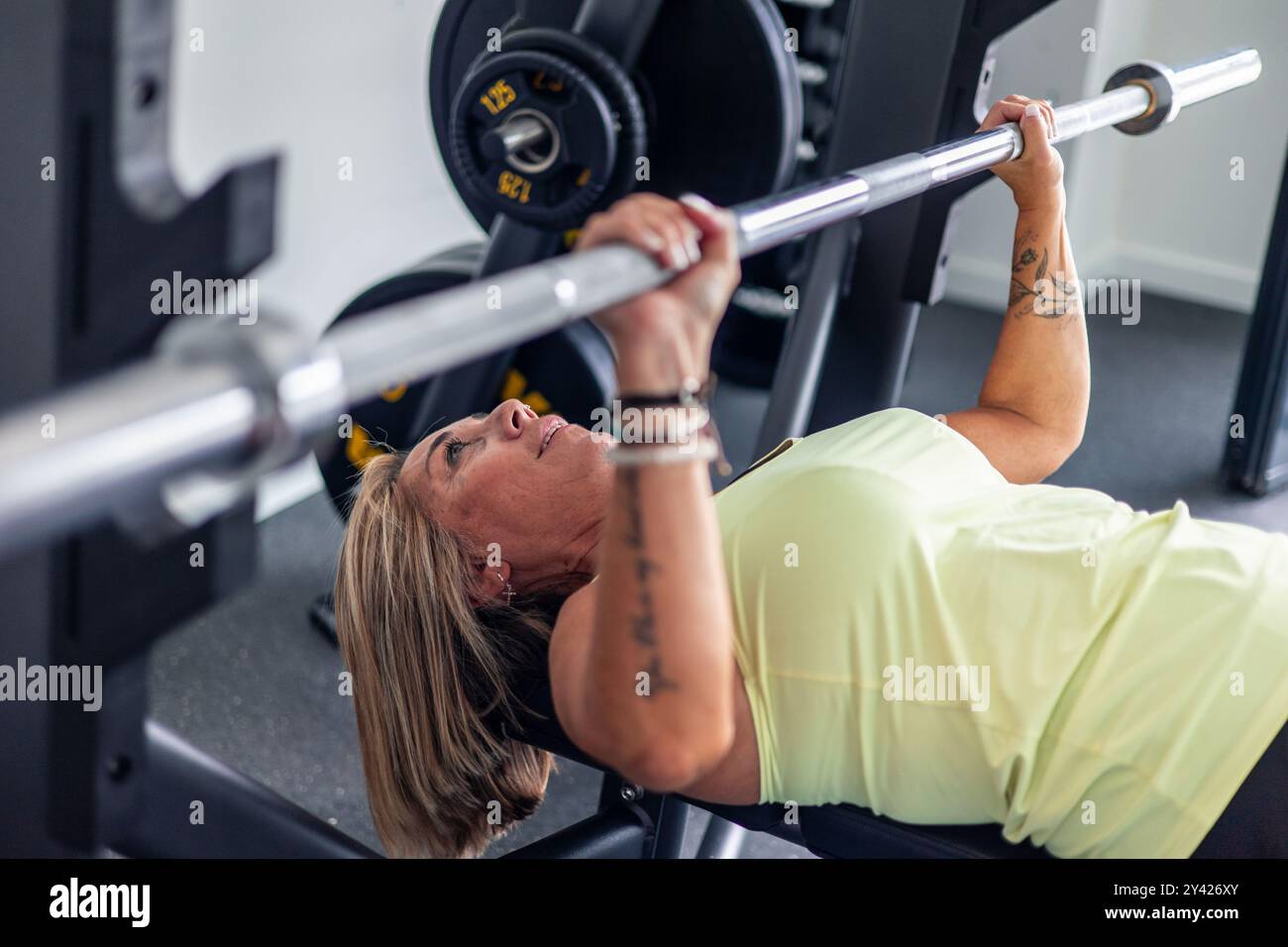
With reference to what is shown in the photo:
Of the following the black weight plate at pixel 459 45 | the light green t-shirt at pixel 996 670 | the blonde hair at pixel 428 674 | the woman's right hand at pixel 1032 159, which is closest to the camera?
the light green t-shirt at pixel 996 670

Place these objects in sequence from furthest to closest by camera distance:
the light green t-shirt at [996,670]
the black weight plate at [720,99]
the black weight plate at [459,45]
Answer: the black weight plate at [459,45] < the black weight plate at [720,99] < the light green t-shirt at [996,670]

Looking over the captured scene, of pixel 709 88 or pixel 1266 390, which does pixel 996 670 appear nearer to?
pixel 709 88

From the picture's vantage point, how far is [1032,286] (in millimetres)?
1505

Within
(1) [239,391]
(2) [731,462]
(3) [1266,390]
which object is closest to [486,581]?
(1) [239,391]

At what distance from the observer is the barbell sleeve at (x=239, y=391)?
18.1 inches

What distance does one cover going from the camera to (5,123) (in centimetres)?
69

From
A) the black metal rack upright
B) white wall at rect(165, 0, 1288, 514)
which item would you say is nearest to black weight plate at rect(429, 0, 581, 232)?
white wall at rect(165, 0, 1288, 514)

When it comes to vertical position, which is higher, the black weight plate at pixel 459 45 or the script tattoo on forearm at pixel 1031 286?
the black weight plate at pixel 459 45

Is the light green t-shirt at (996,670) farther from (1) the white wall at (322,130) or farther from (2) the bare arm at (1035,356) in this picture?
(1) the white wall at (322,130)

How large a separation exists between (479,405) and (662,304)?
1.48m

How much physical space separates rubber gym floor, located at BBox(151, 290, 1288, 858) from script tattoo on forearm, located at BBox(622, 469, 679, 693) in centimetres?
109

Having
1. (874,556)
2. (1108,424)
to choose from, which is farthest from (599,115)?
(1108,424)

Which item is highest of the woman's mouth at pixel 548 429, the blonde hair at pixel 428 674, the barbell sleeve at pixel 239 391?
the barbell sleeve at pixel 239 391

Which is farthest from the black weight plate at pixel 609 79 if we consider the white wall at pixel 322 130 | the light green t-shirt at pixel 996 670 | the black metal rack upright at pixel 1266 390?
the black metal rack upright at pixel 1266 390
